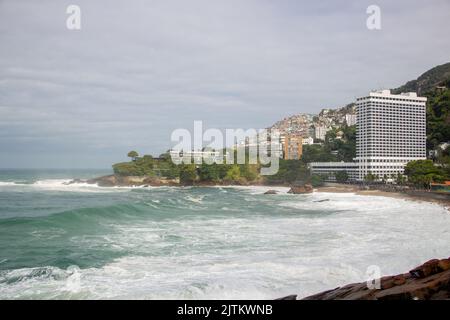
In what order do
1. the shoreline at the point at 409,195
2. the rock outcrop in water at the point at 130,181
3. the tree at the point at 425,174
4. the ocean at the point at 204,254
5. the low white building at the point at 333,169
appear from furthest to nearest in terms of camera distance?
the rock outcrop in water at the point at 130,181
the low white building at the point at 333,169
the tree at the point at 425,174
the shoreline at the point at 409,195
the ocean at the point at 204,254

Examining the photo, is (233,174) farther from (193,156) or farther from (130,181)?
(193,156)

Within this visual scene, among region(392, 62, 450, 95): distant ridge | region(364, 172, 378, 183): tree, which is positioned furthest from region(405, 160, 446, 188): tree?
region(392, 62, 450, 95): distant ridge

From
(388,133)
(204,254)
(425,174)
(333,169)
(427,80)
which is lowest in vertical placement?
(204,254)

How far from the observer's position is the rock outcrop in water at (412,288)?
5859 mm

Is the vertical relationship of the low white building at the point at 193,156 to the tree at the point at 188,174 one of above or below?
above

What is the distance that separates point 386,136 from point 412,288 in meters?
49.4

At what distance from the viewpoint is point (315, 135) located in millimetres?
97250

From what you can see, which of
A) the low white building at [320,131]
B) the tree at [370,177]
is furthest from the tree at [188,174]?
the low white building at [320,131]

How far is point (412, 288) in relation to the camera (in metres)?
6.12

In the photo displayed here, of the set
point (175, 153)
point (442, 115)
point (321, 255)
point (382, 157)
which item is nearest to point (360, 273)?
point (321, 255)

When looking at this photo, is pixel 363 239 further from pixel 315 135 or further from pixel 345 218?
pixel 315 135

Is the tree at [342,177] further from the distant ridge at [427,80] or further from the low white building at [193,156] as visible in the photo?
the distant ridge at [427,80]

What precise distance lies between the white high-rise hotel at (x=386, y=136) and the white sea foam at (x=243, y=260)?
3495 cm

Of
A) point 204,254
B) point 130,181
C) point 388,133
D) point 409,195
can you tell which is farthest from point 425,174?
point 130,181
